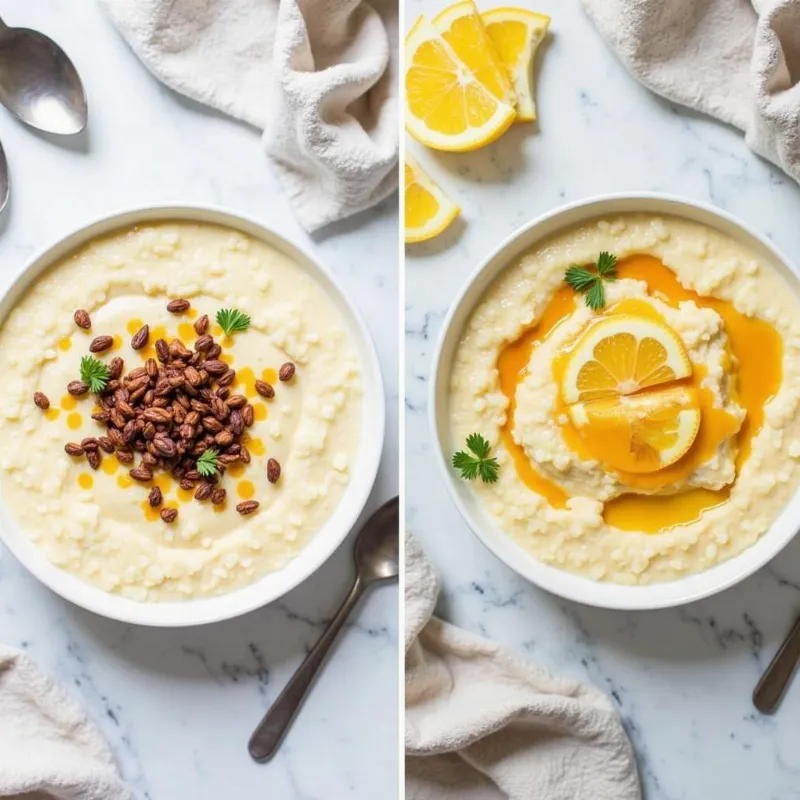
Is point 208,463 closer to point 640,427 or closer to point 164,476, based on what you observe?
point 164,476

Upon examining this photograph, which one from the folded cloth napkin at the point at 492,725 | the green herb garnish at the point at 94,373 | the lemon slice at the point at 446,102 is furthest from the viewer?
→ the green herb garnish at the point at 94,373

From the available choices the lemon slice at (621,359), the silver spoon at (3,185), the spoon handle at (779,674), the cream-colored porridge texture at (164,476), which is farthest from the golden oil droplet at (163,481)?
the spoon handle at (779,674)

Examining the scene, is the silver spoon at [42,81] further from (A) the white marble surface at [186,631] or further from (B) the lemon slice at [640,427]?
(B) the lemon slice at [640,427]

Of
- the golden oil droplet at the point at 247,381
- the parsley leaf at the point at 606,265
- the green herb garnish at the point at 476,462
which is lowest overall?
the golden oil droplet at the point at 247,381

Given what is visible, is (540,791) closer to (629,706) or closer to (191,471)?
(629,706)

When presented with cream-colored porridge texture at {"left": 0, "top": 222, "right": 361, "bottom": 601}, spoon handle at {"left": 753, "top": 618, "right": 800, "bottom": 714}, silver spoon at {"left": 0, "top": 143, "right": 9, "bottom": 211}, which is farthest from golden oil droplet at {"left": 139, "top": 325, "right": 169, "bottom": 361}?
spoon handle at {"left": 753, "top": 618, "right": 800, "bottom": 714}

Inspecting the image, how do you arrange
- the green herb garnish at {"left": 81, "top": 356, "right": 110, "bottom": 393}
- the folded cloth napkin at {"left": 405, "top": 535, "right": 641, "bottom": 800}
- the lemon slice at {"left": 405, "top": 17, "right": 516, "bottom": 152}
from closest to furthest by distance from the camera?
the folded cloth napkin at {"left": 405, "top": 535, "right": 641, "bottom": 800} < the lemon slice at {"left": 405, "top": 17, "right": 516, "bottom": 152} < the green herb garnish at {"left": 81, "top": 356, "right": 110, "bottom": 393}

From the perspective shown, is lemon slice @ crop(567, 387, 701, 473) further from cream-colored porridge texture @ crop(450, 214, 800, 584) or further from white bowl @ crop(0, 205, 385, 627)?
white bowl @ crop(0, 205, 385, 627)
